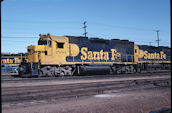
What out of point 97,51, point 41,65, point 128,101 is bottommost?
point 128,101

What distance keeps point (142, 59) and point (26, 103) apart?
20865 millimetres

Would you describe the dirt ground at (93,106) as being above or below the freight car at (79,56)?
below

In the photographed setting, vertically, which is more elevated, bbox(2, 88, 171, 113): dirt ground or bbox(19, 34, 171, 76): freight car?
bbox(19, 34, 171, 76): freight car

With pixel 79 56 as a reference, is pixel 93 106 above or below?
below

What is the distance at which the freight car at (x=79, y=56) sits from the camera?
57.9 ft

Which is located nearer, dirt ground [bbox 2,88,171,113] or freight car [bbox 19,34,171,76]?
dirt ground [bbox 2,88,171,113]

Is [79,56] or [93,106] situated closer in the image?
[93,106]

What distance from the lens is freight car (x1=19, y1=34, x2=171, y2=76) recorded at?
57.9ft

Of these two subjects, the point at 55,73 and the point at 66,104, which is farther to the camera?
the point at 55,73

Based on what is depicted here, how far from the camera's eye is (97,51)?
69.2ft

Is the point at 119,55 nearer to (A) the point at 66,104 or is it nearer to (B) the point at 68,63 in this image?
(B) the point at 68,63

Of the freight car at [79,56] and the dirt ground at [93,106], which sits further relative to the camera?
the freight car at [79,56]

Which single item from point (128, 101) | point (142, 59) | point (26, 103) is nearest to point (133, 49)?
point (142, 59)

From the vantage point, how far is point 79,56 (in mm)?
19703
